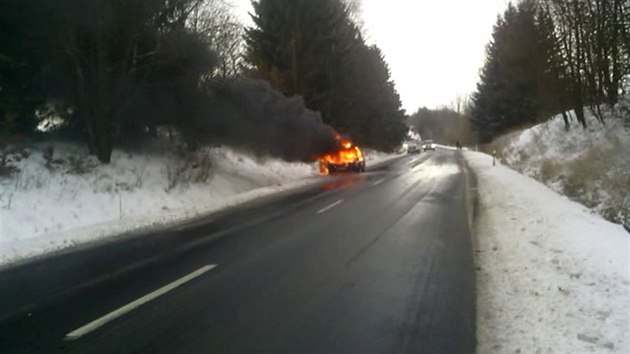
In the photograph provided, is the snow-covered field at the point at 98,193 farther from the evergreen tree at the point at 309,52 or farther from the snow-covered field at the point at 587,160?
the evergreen tree at the point at 309,52

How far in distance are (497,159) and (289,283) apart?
140 ft

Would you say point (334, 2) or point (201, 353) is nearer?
point (201, 353)

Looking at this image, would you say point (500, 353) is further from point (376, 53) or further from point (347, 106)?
point (376, 53)

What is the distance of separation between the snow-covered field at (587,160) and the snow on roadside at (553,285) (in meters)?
3.47

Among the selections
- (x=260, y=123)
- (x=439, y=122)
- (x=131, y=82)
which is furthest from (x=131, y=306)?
(x=439, y=122)

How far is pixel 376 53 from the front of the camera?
68.8m

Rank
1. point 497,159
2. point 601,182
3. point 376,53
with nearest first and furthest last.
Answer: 1. point 601,182
2. point 497,159
3. point 376,53

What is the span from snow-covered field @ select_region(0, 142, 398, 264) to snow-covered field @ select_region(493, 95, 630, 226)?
432 inches

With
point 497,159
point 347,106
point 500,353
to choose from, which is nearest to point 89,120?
point 500,353

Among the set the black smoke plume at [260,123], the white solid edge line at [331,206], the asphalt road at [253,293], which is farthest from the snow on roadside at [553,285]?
the black smoke plume at [260,123]

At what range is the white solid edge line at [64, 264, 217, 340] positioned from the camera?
18.4 feet

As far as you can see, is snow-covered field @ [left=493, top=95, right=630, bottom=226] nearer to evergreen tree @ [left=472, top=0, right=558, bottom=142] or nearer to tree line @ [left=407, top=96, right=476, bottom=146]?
evergreen tree @ [left=472, top=0, right=558, bottom=142]

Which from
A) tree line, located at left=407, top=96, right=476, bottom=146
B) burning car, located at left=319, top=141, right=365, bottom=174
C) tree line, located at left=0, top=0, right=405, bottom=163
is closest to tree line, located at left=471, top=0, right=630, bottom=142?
burning car, located at left=319, top=141, right=365, bottom=174

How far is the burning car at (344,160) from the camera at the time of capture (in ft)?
119
